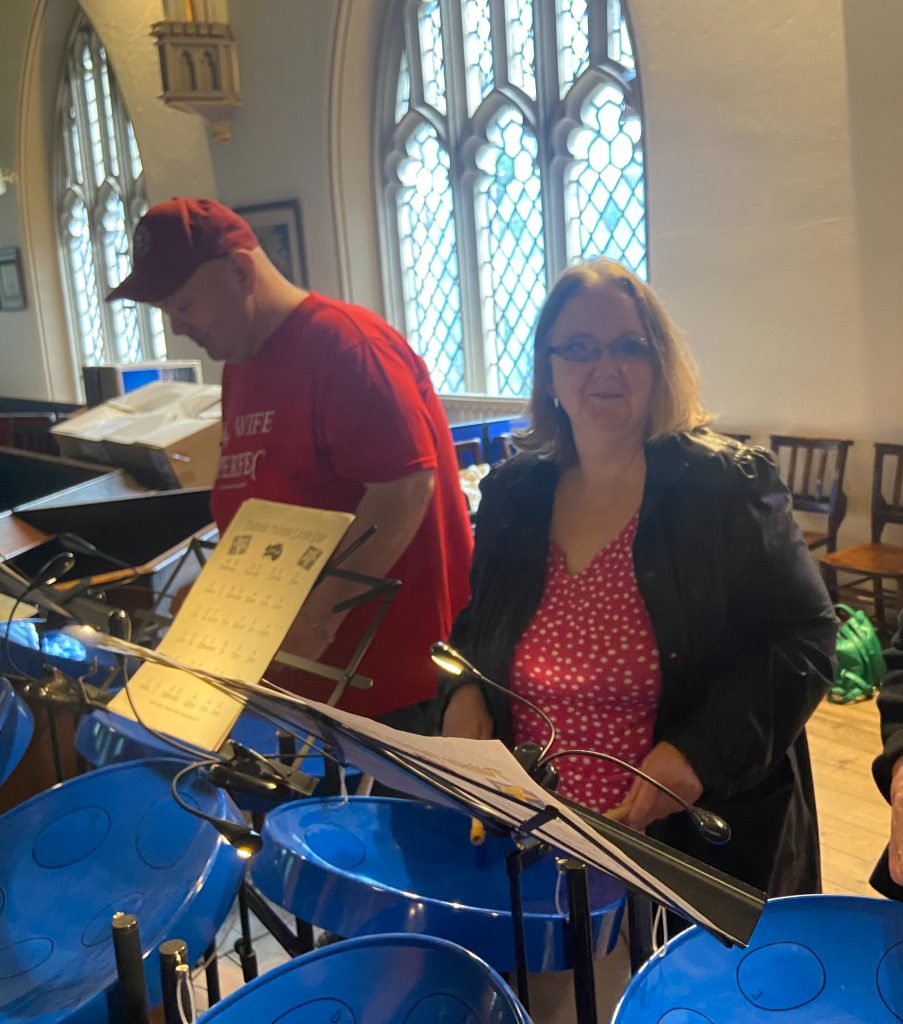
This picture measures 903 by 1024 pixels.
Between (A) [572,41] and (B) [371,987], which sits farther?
(A) [572,41]

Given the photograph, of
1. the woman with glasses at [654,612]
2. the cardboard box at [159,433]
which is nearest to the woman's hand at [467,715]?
the woman with glasses at [654,612]

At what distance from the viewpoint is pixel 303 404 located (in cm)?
161

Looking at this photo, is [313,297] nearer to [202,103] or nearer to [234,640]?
[234,640]

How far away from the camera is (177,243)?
1.58 m

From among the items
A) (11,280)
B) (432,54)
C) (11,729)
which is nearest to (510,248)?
(432,54)

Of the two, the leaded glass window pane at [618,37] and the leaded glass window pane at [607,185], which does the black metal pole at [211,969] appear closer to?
the leaded glass window pane at [607,185]

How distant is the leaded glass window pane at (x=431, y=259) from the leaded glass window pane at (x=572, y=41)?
1.04 m

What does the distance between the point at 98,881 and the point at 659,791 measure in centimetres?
69

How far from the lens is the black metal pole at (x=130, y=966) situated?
82cm

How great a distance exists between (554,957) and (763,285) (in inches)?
155

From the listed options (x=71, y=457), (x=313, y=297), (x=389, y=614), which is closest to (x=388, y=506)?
(x=389, y=614)

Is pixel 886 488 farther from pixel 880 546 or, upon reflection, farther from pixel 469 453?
pixel 469 453

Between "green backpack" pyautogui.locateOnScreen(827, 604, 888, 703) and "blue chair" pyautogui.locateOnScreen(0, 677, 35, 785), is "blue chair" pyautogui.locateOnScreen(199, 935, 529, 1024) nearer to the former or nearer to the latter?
"blue chair" pyautogui.locateOnScreen(0, 677, 35, 785)

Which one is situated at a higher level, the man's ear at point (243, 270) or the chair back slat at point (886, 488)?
the man's ear at point (243, 270)
